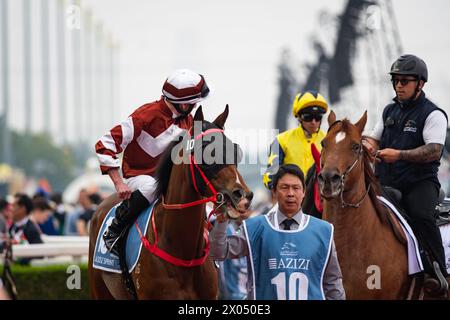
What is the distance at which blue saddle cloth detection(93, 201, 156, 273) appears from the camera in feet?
24.2

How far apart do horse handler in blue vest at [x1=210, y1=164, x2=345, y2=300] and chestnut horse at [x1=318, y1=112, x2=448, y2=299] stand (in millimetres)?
1366

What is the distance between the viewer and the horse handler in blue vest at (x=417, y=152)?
329 inches

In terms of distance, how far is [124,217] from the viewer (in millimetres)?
7625

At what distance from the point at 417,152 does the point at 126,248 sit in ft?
8.91

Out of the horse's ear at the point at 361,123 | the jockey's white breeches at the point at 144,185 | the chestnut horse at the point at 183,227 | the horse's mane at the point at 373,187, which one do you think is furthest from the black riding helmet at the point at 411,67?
the jockey's white breeches at the point at 144,185

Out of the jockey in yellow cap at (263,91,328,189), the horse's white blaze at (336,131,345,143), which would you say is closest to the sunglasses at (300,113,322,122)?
the jockey in yellow cap at (263,91,328,189)

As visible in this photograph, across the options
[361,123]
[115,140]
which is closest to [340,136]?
[361,123]

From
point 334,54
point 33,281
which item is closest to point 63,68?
point 334,54

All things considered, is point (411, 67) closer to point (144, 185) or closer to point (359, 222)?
point (359, 222)

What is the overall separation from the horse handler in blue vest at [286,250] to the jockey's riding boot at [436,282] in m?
2.36

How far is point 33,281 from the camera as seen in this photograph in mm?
13312

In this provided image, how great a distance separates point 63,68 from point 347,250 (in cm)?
6899

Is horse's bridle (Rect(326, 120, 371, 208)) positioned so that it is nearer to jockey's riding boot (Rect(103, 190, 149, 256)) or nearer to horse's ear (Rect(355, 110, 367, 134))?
horse's ear (Rect(355, 110, 367, 134))
